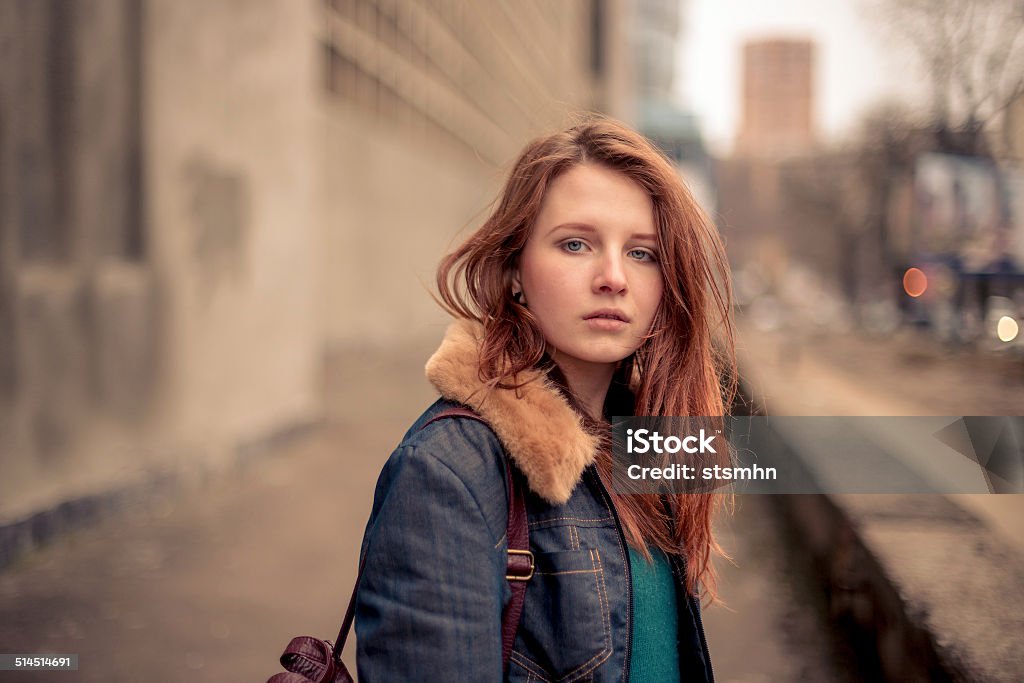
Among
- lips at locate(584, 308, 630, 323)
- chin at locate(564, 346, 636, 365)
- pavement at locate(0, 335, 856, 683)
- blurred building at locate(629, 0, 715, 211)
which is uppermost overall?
blurred building at locate(629, 0, 715, 211)

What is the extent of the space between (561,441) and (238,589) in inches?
157

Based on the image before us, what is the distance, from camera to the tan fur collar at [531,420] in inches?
61.5

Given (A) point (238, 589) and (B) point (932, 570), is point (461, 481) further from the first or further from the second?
(A) point (238, 589)

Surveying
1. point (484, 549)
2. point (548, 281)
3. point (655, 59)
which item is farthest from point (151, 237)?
point (655, 59)

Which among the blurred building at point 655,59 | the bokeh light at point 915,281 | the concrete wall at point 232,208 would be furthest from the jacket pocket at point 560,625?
the blurred building at point 655,59

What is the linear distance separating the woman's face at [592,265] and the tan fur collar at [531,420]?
0.39 ft

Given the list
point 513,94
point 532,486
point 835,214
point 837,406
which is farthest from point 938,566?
point 513,94

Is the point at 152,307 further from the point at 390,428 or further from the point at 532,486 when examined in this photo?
the point at 532,486

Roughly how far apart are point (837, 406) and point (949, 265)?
2312 mm

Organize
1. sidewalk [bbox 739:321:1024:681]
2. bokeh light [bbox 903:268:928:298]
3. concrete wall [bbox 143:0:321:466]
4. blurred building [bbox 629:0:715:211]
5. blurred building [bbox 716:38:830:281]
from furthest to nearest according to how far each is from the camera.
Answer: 1. blurred building [bbox 629:0:715:211]
2. blurred building [bbox 716:38:830:281]
3. bokeh light [bbox 903:268:928:298]
4. concrete wall [bbox 143:0:321:466]
5. sidewalk [bbox 739:321:1024:681]

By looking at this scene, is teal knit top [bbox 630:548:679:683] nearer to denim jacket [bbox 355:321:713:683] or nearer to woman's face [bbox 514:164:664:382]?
denim jacket [bbox 355:321:713:683]

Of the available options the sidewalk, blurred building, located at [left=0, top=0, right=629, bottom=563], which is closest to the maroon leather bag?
blurred building, located at [left=0, top=0, right=629, bottom=563]

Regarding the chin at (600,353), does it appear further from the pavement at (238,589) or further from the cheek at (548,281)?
the pavement at (238,589)

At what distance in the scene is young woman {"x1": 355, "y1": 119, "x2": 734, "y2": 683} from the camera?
1.44 m
